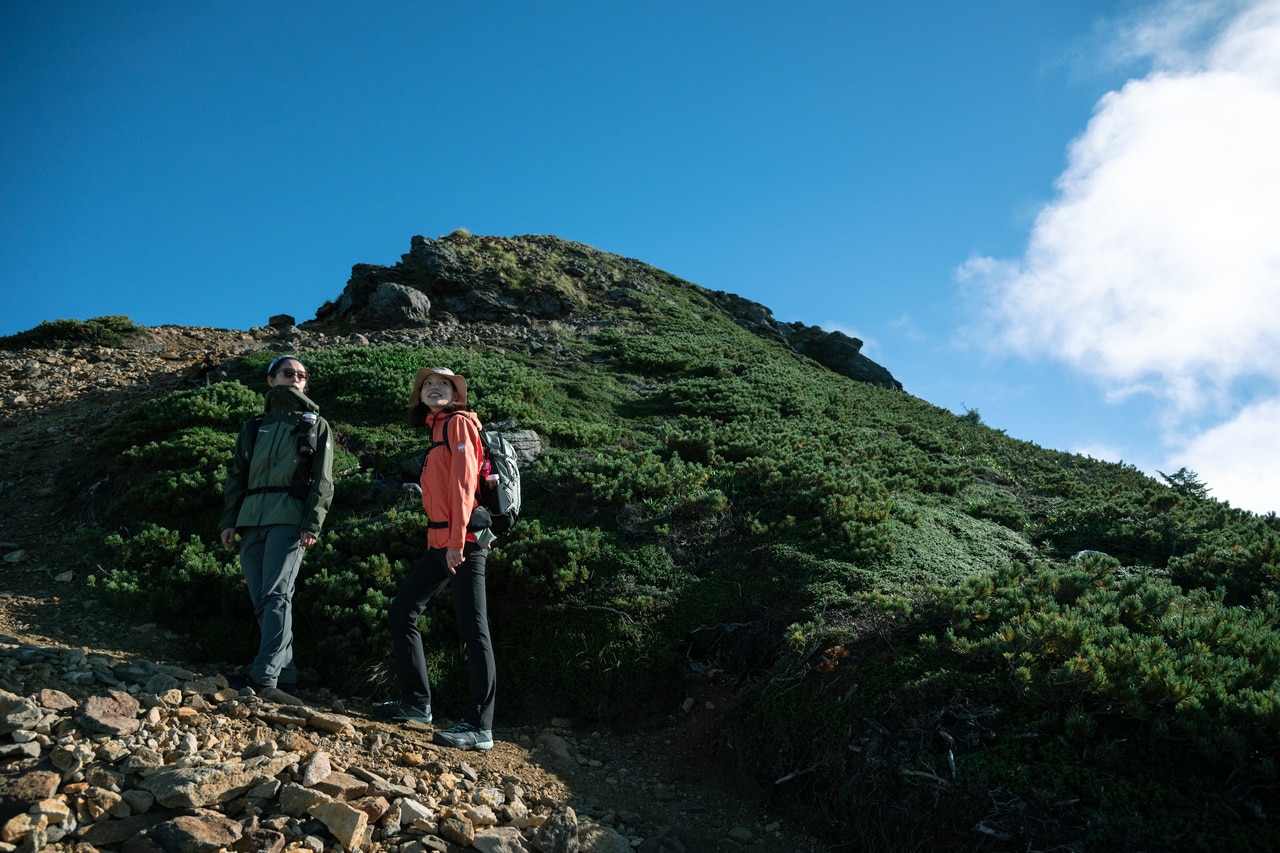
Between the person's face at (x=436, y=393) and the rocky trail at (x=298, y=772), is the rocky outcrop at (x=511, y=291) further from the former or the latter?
the person's face at (x=436, y=393)

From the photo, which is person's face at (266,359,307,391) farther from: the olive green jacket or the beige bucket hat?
the beige bucket hat

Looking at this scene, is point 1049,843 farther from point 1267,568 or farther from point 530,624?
point 1267,568

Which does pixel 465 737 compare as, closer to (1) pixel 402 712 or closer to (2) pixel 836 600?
(1) pixel 402 712

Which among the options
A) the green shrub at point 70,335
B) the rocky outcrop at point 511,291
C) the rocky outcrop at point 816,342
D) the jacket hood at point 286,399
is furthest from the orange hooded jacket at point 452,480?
the rocky outcrop at point 816,342

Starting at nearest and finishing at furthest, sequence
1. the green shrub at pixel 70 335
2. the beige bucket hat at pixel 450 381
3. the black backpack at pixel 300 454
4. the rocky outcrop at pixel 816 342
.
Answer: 1. the beige bucket hat at pixel 450 381
2. the black backpack at pixel 300 454
3. the green shrub at pixel 70 335
4. the rocky outcrop at pixel 816 342

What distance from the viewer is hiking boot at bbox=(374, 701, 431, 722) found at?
546 cm

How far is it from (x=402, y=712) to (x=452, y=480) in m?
1.76

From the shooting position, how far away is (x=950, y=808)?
4211mm

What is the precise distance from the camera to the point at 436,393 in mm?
5648

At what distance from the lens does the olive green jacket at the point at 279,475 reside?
5.79 meters

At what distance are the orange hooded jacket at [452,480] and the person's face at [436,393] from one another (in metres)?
0.12

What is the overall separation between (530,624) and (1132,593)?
532 cm

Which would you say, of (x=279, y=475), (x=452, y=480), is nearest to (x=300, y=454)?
(x=279, y=475)

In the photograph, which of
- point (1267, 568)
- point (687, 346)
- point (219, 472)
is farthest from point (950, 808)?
point (687, 346)
